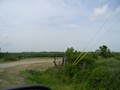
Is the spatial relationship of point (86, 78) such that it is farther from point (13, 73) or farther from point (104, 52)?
point (104, 52)

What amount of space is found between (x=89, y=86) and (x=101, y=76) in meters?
0.82

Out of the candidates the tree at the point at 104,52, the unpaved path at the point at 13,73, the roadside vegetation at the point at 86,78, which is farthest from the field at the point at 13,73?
the tree at the point at 104,52

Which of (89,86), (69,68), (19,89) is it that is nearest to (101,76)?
(89,86)

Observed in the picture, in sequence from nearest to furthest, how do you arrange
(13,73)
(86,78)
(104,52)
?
(86,78), (13,73), (104,52)

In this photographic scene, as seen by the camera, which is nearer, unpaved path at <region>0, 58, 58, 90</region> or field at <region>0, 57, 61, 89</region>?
unpaved path at <region>0, 58, 58, 90</region>

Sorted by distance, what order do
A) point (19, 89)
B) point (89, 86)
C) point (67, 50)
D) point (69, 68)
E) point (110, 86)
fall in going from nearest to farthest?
point (19, 89) < point (110, 86) < point (89, 86) < point (69, 68) < point (67, 50)

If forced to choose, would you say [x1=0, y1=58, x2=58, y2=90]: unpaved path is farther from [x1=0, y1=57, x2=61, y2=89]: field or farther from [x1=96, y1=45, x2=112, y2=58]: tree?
[x1=96, y1=45, x2=112, y2=58]: tree

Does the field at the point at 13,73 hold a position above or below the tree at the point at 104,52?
below

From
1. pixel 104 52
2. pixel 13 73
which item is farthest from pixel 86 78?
pixel 104 52

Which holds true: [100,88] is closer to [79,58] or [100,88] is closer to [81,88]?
[81,88]

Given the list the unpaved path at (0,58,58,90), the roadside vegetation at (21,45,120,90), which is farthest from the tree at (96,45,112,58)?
the roadside vegetation at (21,45,120,90)

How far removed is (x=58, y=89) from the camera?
1234cm

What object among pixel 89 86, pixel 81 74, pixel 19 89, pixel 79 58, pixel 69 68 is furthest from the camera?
pixel 79 58

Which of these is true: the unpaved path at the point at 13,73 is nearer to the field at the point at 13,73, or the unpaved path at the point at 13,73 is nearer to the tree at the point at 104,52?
the field at the point at 13,73
